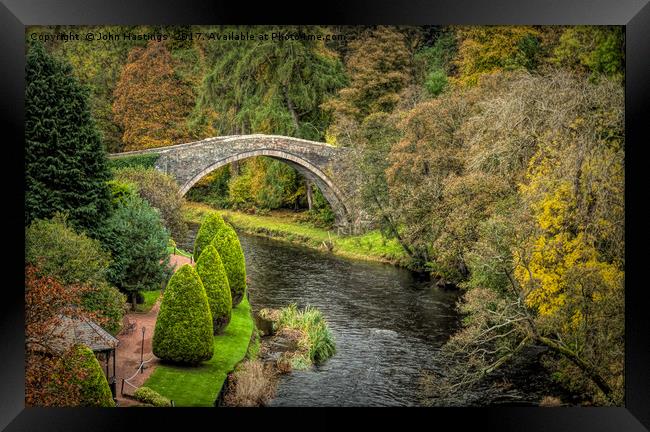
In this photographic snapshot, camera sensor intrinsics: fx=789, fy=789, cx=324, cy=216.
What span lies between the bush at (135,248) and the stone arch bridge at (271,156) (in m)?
5.39

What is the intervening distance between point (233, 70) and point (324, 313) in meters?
8.27

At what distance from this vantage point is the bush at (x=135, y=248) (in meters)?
13.3

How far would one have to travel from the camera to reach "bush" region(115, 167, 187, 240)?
665 inches

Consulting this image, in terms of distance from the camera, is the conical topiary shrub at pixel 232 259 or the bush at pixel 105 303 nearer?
the bush at pixel 105 303

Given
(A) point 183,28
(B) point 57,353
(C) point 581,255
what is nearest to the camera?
(B) point 57,353

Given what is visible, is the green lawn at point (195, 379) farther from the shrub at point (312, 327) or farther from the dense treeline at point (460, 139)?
the dense treeline at point (460, 139)

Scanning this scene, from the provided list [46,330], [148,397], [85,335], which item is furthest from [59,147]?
[148,397]

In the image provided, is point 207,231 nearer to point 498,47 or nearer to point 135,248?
point 135,248

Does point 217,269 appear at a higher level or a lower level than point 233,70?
lower

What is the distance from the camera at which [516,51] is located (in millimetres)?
14914

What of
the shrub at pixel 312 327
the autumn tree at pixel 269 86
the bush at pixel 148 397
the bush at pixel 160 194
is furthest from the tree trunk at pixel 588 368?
the autumn tree at pixel 269 86

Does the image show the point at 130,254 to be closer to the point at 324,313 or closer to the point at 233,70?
the point at 324,313
